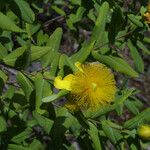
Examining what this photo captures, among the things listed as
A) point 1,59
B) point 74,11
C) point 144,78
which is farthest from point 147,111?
point 144,78

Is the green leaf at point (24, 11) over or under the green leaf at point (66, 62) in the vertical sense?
over

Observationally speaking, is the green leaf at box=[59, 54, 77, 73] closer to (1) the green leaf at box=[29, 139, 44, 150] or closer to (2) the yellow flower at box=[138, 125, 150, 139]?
(2) the yellow flower at box=[138, 125, 150, 139]

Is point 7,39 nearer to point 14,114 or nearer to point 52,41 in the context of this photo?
point 52,41

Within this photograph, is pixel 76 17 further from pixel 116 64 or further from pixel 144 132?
pixel 144 132

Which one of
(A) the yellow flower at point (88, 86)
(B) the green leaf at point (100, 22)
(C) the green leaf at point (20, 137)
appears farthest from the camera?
(C) the green leaf at point (20, 137)

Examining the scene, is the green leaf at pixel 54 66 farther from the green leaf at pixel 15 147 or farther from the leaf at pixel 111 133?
the green leaf at pixel 15 147

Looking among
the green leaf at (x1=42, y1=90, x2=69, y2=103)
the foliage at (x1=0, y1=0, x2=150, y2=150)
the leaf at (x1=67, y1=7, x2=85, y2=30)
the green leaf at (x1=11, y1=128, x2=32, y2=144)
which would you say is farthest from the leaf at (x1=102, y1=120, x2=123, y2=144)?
the leaf at (x1=67, y1=7, x2=85, y2=30)

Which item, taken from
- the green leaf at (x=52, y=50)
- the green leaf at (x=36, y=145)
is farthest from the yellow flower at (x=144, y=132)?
the green leaf at (x=36, y=145)

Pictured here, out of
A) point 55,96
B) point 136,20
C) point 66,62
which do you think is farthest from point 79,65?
point 136,20
